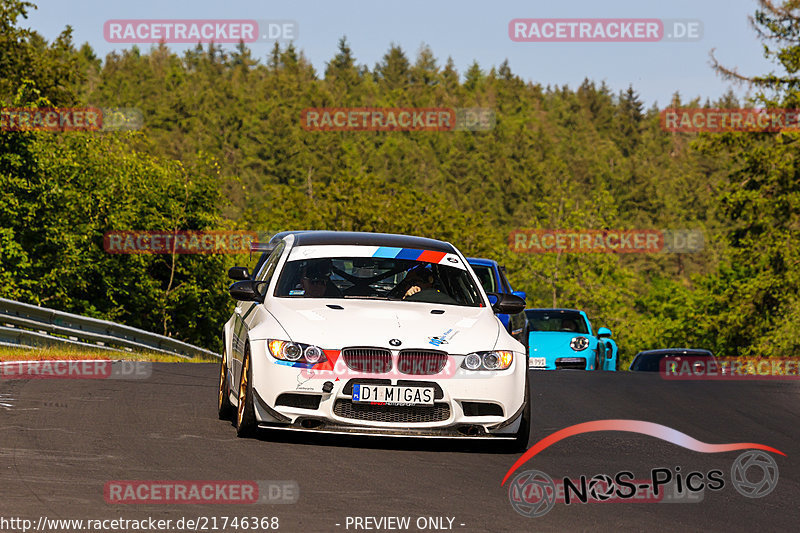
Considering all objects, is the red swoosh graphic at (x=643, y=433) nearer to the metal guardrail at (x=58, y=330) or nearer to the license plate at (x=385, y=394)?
the license plate at (x=385, y=394)

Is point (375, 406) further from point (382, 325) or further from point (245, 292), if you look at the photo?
point (245, 292)

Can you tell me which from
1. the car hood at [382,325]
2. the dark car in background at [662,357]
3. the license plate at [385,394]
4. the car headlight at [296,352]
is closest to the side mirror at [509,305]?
the car hood at [382,325]

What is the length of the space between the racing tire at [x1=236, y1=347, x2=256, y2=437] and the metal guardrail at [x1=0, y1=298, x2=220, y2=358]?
33.3 feet

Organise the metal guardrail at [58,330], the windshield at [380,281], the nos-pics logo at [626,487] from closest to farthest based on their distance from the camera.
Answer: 1. the nos-pics logo at [626,487]
2. the windshield at [380,281]
3. the metal guardrail at [58,330]

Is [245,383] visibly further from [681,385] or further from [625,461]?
[681,385]

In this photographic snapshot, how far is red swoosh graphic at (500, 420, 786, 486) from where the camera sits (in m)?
10.2

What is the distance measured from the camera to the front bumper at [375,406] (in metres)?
9.05

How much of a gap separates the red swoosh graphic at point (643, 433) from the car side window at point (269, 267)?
2.67 m

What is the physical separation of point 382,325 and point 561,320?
14.5 metres

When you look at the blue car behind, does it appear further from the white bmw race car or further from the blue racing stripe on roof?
the white bmw race car

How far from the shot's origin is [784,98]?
53.9 metres

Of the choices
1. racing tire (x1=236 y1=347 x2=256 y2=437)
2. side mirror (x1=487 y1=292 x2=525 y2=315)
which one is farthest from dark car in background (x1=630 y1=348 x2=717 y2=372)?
racing tire (x1=236 y1=347 x2=256 y2=437)

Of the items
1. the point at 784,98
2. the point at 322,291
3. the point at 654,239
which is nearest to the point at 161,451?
the point at 322,291

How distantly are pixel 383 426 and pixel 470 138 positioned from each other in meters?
190
